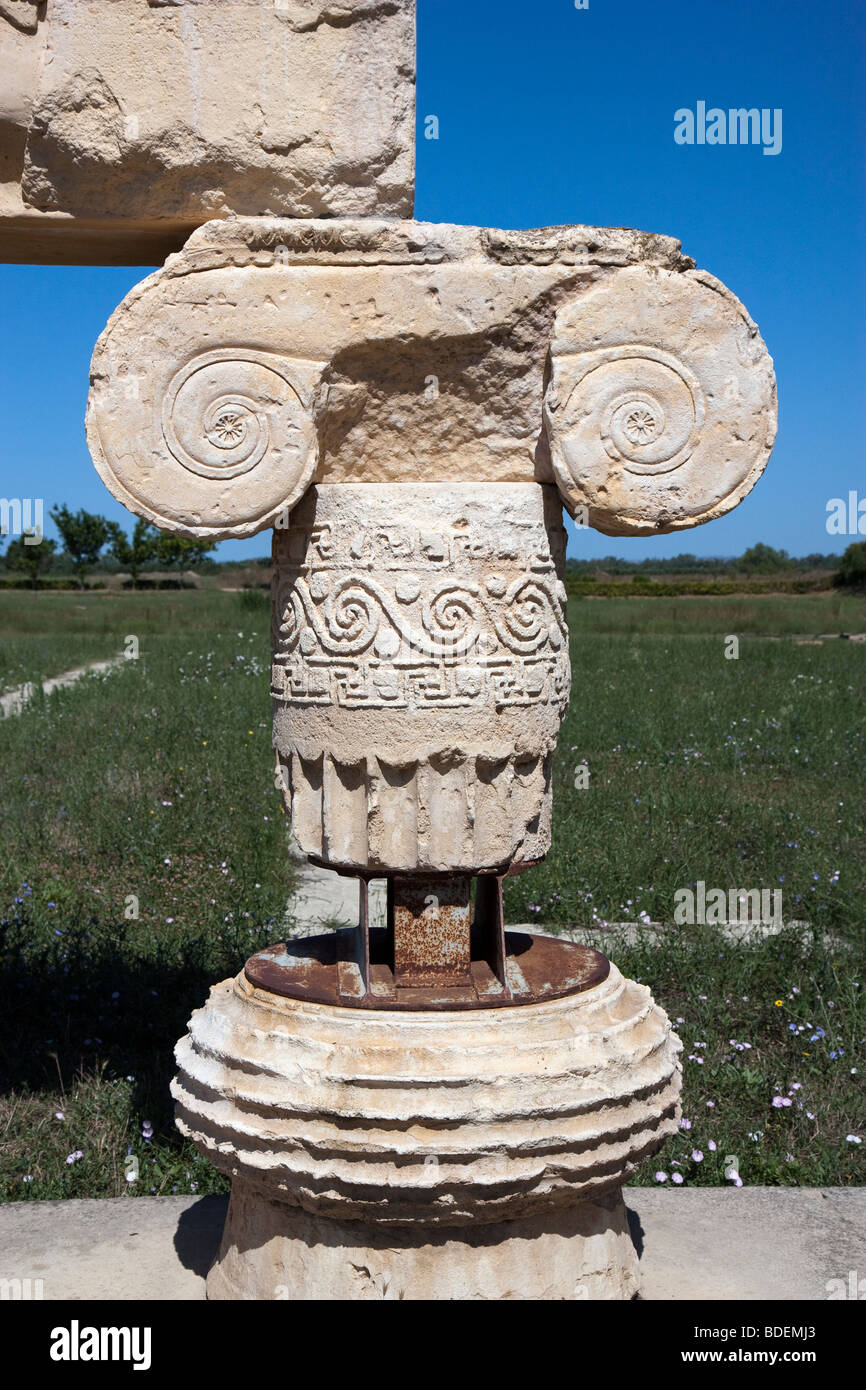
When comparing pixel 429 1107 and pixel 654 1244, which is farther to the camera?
pixel 654 1244

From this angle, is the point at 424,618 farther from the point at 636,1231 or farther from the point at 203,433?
the point at 636,1231

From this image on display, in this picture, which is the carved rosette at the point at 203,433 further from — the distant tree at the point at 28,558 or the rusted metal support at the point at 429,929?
the distant tree at the point at 28,558

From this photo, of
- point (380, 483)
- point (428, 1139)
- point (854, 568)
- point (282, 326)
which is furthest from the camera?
point (854, 568)

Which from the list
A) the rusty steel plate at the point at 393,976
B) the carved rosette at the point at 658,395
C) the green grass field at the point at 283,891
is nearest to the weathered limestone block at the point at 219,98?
the carved rosette at the point at 658,395

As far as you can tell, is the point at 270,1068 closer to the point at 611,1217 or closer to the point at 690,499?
the point at 611,1217

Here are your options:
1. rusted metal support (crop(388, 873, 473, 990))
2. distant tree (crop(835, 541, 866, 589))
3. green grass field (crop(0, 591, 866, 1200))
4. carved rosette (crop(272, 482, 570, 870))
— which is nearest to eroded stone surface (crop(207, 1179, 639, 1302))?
rusted metal support (crop(388, 873, 473, 990))

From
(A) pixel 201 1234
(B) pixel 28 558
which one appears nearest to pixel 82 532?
(B) pixel 28 558

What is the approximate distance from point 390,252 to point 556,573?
0.79m

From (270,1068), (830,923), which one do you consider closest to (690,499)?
(270,1068)

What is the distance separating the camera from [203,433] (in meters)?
2.49

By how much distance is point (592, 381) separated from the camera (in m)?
2.53

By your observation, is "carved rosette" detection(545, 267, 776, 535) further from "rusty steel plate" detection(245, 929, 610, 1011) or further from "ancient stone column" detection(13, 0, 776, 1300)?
"rusty steel plate" detection(245, 929, 610, 1011)

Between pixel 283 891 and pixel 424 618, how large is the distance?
13.0 ft

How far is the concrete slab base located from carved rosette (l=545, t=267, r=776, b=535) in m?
1.89
